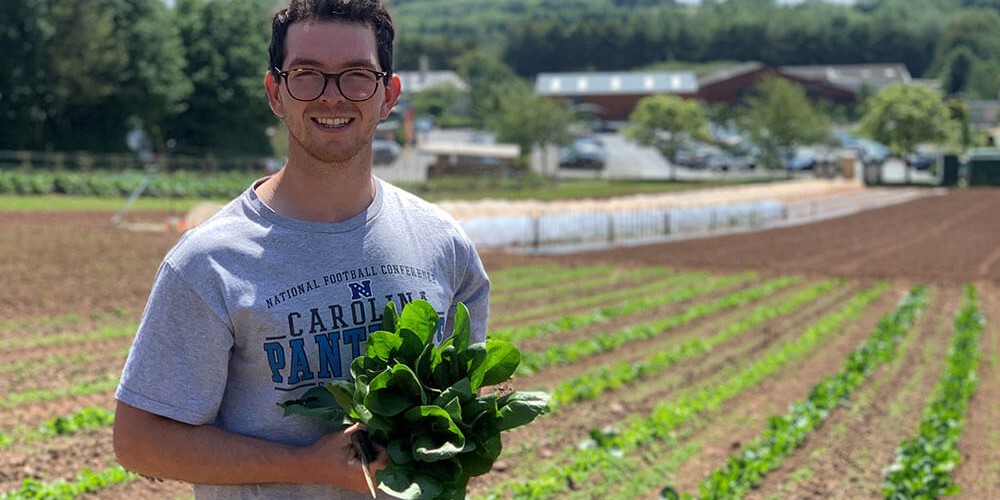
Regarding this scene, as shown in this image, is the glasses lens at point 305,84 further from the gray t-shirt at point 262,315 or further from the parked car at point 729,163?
the parked car at point 729,163

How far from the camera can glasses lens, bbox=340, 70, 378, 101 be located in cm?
260

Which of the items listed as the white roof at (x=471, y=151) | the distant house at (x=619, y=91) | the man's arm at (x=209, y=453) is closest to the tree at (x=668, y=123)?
the white roof at (x=471, y=151)

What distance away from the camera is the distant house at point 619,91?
362 ft

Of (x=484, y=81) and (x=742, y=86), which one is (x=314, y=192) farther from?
(x=742, y=86)

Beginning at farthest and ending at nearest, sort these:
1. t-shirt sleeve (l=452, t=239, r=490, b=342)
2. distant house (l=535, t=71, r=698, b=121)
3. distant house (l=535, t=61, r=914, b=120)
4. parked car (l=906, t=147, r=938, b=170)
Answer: distant house (l=535, t=61, r=914, b=120) < distant house (l=535, t=71, r=698, b=121) < parked car (l=906, t=147, r=938, b=170) < t-shirt sleeve (l=452, t=239, r=490, b=342)

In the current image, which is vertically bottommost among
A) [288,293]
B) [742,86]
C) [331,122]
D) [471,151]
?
[471,151]

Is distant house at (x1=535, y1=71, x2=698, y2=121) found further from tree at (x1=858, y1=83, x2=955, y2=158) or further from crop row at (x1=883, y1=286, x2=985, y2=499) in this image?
crop row at (x1=883, y1=286, x2=985, y2=499)

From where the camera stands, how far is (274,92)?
2.72 meters

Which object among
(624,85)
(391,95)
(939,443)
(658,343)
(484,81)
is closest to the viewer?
(391,95)

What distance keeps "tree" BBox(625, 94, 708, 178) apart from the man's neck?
60.6 meters

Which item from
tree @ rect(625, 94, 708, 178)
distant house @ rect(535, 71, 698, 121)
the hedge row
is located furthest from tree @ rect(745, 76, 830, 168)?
distant house @ rect(535, 71, 698, 121)

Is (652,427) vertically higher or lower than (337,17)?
lower

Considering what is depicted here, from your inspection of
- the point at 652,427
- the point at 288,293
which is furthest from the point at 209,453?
the point at 652,427

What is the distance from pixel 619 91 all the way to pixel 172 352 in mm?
110354
